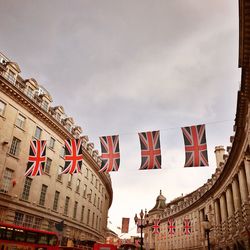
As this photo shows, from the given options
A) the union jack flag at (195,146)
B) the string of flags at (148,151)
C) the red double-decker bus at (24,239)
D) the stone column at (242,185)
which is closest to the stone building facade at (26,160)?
the red double-decker bus at (24,239)

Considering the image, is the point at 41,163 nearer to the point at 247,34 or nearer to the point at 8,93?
the point at 8,93

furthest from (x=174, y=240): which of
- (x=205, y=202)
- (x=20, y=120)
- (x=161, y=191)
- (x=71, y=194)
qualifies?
(x=20, y=120)

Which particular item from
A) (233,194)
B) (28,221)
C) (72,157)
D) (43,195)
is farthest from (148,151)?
(233,194)

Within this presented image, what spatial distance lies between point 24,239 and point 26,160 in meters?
11.2

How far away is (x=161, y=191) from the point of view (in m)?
139

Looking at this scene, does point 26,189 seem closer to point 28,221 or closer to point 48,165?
point 28,221

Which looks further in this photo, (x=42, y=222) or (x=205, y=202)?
(x=205, y=202)

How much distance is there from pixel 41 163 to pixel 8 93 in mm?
10275

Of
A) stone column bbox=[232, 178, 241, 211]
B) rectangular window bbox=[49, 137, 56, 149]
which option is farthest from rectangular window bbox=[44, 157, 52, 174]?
stone column bbox=[232, 178, 241, 211]

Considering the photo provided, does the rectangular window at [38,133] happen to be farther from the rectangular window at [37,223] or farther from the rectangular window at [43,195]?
the rectangular window at [37,223]

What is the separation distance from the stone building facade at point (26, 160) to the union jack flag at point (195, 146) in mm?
19603

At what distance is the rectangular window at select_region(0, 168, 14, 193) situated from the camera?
93.2ft

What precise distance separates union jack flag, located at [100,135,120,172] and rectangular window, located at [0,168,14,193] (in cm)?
1317

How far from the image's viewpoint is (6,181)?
28953mm
